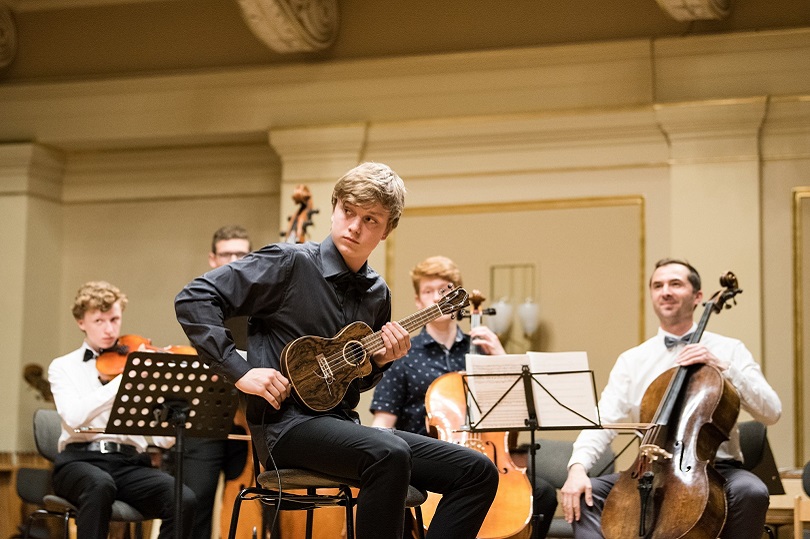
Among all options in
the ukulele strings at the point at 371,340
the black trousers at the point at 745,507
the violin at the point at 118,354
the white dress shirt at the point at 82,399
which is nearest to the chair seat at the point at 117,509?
the white dress shirt at the point at 82,399

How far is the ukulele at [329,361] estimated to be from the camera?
318cm

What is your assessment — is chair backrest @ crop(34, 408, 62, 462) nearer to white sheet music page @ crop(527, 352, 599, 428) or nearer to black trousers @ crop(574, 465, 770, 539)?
white sheet music page @ crop(527, 352, 599, 428)

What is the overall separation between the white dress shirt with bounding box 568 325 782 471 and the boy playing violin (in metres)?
1.75

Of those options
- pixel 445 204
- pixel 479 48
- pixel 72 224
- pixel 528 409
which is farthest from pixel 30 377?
pixel 528 409

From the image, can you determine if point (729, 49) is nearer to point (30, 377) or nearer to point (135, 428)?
point (135, 428)

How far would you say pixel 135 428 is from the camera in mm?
4066

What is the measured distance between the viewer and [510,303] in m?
6.23

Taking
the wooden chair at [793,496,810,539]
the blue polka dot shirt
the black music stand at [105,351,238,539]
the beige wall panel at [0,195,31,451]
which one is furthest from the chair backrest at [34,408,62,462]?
the wooden chair at [793,496,810,539]

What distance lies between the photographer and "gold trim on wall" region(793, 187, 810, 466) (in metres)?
5.73

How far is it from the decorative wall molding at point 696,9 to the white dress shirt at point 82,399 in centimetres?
338

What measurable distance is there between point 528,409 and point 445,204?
255 centimetres

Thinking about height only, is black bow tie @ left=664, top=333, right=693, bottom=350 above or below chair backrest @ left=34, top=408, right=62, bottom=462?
above

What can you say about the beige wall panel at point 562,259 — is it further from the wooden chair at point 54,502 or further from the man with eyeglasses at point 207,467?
the wooden chair at point 54,502

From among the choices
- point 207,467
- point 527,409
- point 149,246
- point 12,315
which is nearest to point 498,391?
point 527,409
